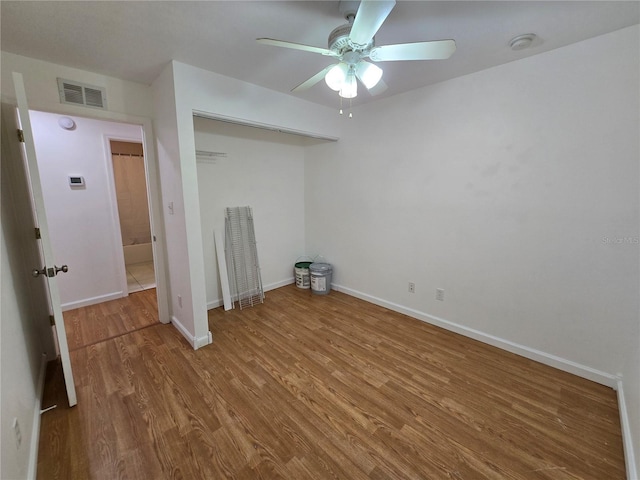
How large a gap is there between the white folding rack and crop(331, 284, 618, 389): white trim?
5.56ft

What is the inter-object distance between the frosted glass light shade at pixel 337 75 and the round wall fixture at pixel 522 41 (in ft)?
4.15

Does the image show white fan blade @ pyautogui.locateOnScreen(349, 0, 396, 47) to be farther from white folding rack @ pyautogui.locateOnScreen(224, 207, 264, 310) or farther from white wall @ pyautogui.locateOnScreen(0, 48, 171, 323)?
white folding rack @ pyautogui.locateOnScreen(224, 207, 264, 310)

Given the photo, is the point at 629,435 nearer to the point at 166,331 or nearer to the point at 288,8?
the point at 288,8

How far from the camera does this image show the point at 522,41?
1860 mm

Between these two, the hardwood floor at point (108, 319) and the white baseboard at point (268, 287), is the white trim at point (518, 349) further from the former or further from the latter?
the hardwood floor at point (108, 319)

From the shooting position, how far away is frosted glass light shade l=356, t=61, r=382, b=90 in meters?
1.61

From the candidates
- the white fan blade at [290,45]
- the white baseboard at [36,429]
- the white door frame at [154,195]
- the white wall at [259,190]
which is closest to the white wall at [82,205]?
the white door frame at [154,195]

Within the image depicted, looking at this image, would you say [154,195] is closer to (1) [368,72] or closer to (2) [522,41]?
(1) [368,72]

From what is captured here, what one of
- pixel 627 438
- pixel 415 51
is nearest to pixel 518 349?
pixel 627 438

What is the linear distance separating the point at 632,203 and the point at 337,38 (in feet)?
7.50

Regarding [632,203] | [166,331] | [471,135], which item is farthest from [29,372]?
[632,203]

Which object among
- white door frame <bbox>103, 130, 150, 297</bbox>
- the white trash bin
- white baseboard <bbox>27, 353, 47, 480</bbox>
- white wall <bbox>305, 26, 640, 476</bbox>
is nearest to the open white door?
white baseboard <bbox>27, 353, 47, 480</bbox>

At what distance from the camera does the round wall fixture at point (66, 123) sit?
3.10 metres

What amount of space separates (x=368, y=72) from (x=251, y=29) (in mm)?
827
